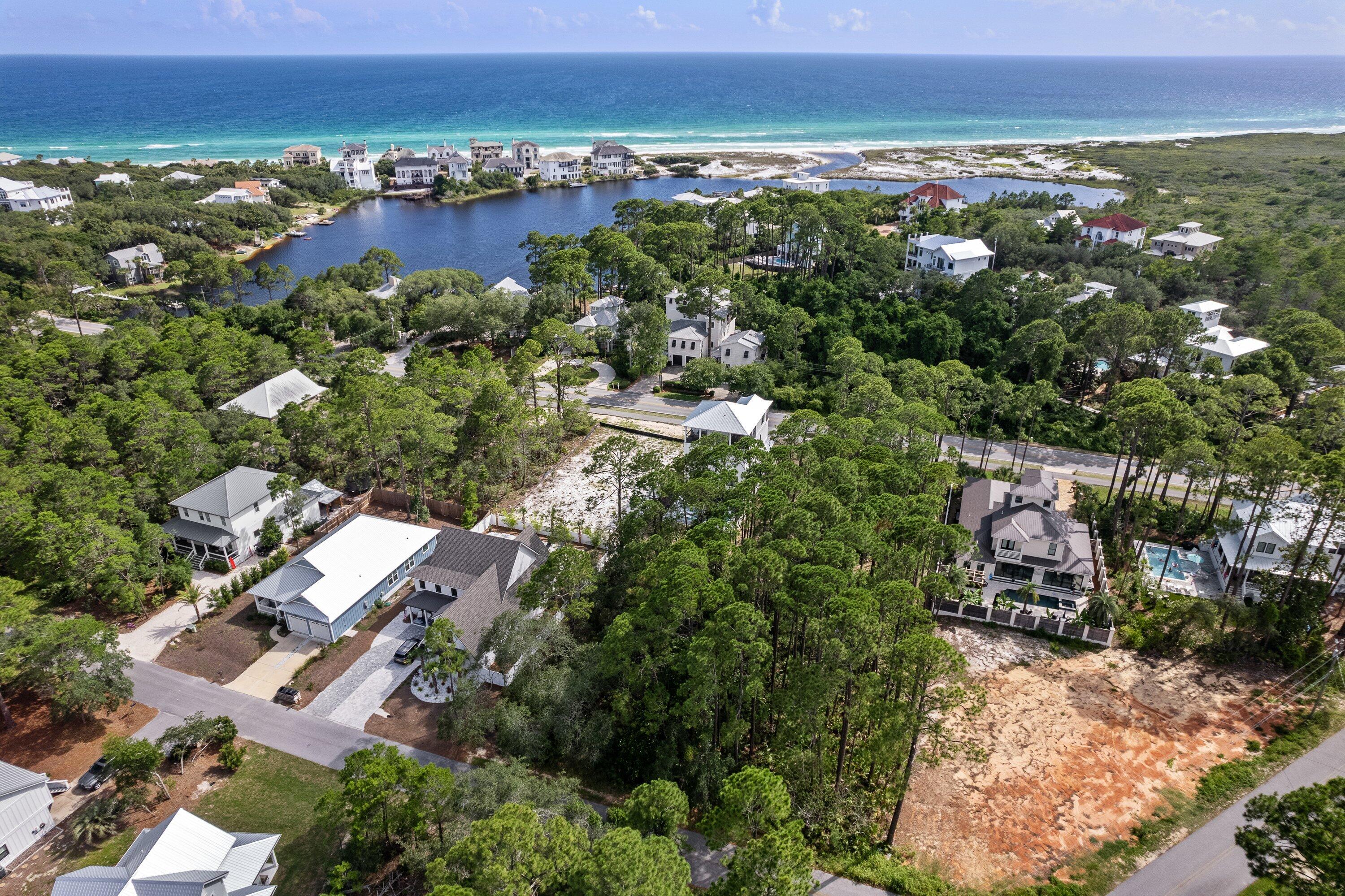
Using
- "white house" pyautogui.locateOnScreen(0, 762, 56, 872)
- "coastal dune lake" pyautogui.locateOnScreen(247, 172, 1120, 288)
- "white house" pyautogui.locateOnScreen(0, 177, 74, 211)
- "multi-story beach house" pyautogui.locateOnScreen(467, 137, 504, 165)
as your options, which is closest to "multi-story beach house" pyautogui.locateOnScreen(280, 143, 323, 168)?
"coastal dune lake" pyautogui.locateOnScreen(247, 172, 1120, 288)

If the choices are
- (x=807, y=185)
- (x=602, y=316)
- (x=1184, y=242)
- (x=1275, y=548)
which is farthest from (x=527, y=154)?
(x=1275, y=548)

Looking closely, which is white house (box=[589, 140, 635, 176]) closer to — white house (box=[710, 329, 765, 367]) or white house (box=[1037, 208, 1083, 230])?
white house (box=[1037, 208, 1083, 230])

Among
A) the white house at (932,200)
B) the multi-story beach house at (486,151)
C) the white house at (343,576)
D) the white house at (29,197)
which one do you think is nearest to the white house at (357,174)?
the multi-story beach house at (486,151)

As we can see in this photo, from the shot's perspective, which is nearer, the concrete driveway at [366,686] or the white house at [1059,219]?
the concrete driveway at [366,686]

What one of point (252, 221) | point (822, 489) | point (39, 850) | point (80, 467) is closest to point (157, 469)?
point (80, 467)

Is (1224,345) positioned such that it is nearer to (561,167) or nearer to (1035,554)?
(1035,554)

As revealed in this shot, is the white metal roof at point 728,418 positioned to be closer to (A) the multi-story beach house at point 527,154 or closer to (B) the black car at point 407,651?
(B) the black car at point 407,651

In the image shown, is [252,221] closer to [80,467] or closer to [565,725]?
[80,467]
